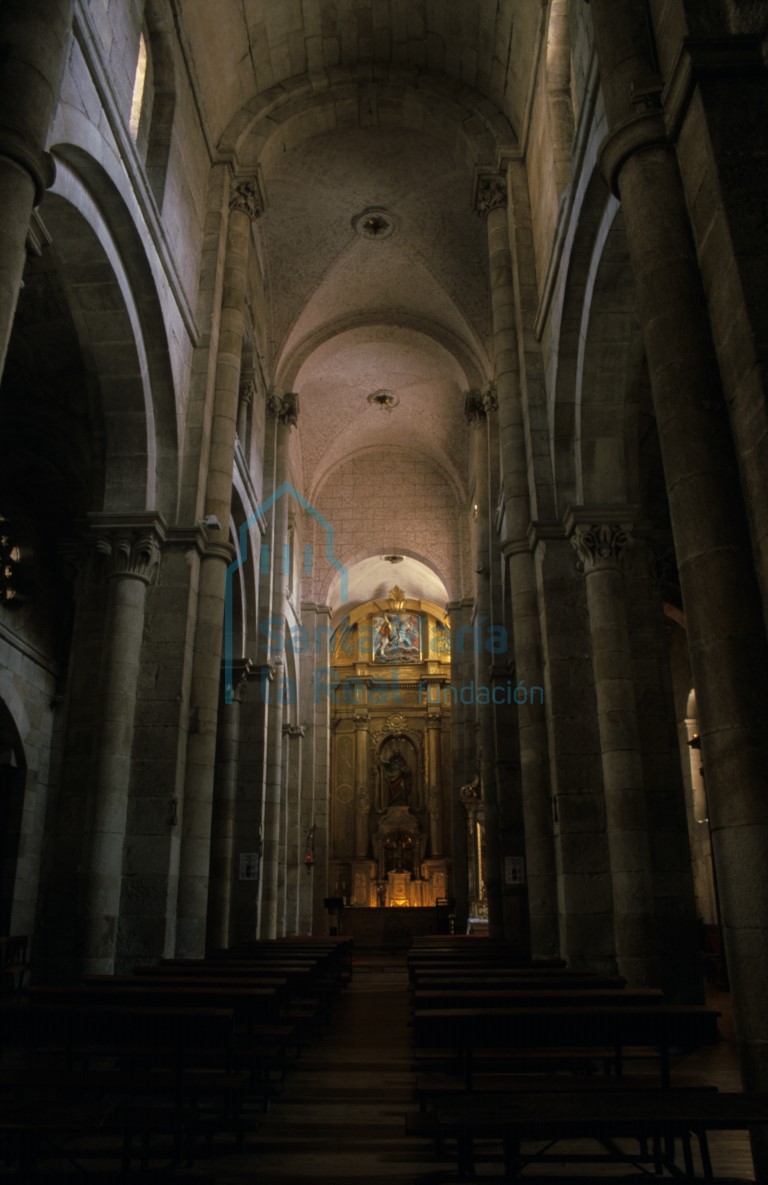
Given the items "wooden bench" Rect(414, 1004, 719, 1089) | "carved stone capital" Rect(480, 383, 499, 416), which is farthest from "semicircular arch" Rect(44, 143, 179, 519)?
"carved stone capital" Rect(480, 383, 499, 416)

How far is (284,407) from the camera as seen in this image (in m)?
20.1

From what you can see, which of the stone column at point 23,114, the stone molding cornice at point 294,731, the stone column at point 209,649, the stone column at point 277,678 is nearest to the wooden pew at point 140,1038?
the stone column at point 23,114

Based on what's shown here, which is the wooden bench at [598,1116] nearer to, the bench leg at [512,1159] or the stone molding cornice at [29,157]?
the bench leg at [512,1159]

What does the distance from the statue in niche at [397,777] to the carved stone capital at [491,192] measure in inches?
973

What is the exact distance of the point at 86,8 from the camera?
27.0ft

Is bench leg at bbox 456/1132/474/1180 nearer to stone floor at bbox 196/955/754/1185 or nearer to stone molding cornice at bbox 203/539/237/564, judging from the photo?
stone floor at bbox 196/955/754/1185

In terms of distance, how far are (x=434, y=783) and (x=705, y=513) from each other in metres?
30.5

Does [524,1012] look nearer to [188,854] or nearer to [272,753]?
[188,854]

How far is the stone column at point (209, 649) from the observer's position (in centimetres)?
1071

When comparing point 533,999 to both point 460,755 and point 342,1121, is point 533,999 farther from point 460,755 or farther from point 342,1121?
point 460,755

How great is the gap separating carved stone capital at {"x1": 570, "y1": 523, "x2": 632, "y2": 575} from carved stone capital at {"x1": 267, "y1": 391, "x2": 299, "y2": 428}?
10997 mm

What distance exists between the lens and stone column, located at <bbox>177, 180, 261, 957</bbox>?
1071cm

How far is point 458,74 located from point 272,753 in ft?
42.6

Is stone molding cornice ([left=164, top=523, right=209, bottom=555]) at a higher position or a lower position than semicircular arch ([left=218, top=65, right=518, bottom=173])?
lower
